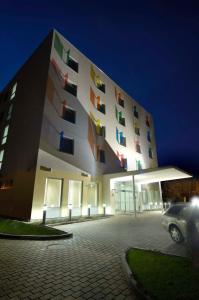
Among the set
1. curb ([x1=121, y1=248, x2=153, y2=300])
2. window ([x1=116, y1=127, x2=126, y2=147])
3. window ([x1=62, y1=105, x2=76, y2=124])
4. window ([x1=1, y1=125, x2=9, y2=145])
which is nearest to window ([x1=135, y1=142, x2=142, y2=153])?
window ([x1=116, y1=127, x2=126, y2=147])

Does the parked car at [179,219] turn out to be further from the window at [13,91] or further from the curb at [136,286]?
the window at [13,91]

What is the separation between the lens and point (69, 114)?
18.7 m

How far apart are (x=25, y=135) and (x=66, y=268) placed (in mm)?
14256

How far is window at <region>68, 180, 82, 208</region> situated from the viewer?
16.3 m

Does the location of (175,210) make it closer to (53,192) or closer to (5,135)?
(53,192)

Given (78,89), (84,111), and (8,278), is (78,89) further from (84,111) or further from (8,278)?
(8,278)

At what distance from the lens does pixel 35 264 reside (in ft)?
16.8

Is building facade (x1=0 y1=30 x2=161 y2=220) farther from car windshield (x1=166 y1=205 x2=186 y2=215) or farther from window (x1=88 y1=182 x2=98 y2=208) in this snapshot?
car windshield (x1=166 y1=205 x2=186 y2=215)

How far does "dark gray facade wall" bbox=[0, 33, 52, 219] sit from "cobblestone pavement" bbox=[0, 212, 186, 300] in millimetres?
6996

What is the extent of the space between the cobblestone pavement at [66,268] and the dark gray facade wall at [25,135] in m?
7.00

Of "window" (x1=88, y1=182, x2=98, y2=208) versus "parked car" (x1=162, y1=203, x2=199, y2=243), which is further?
"window" (x1=88, y1=182, x2=98, y2=208)

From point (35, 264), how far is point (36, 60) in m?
21.3

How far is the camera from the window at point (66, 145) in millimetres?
16755

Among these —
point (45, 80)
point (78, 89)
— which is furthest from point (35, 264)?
point (78, 89)
